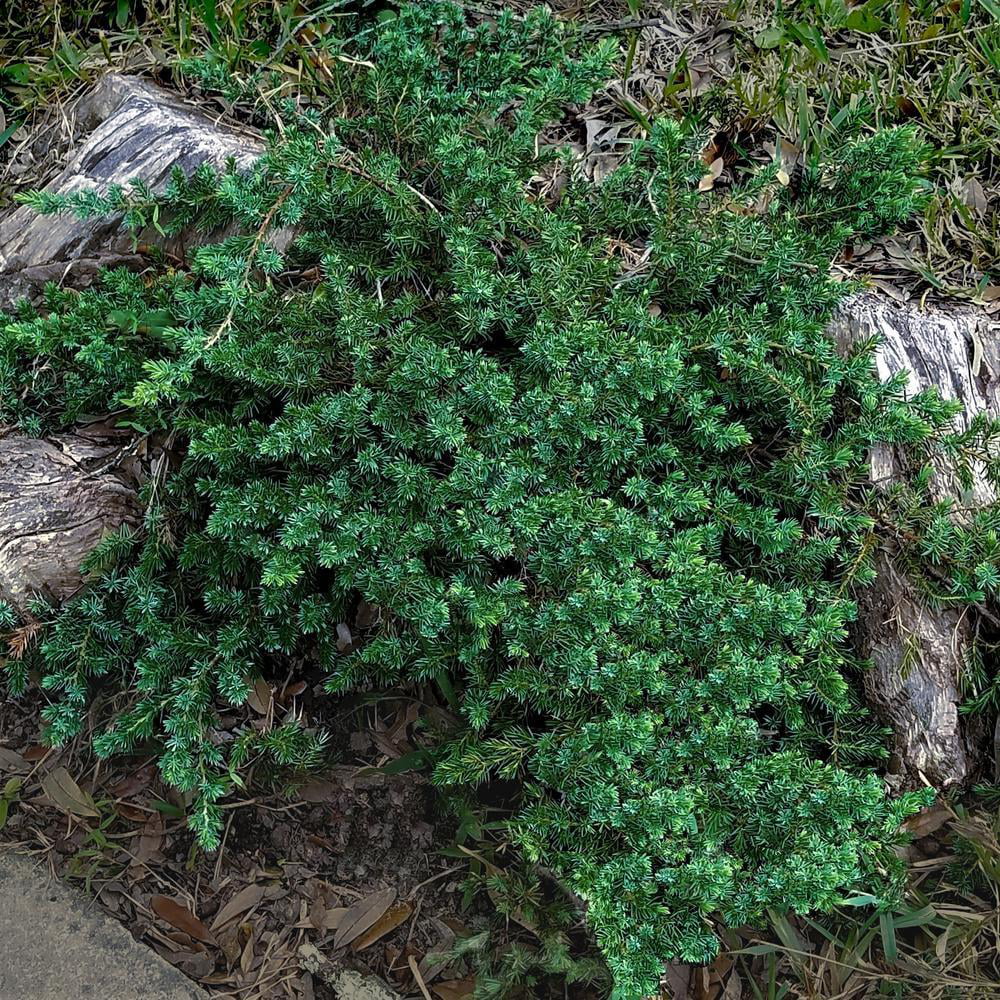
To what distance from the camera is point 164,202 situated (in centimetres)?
249

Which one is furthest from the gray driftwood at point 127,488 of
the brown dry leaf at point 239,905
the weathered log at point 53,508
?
the brown dry leaf at point 239,905

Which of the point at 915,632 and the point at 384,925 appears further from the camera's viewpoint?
the point at 384,925

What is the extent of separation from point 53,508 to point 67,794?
838mm

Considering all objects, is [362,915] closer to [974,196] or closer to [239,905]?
[239,905]

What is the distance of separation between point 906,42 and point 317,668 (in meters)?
3.10

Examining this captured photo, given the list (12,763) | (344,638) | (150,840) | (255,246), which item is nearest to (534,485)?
(344,638)

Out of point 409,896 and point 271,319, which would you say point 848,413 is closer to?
point 271,319

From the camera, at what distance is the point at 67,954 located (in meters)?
2.31

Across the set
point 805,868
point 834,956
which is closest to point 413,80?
point 805,868

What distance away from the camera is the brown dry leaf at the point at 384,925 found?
233cm

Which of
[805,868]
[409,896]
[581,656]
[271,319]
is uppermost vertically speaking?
[271,319]

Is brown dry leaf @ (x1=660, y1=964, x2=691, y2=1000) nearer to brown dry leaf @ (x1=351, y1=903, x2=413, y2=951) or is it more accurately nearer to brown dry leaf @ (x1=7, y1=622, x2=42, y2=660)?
brown dry leaf @ (x1=351, y1=903, x2=413, y2=951)

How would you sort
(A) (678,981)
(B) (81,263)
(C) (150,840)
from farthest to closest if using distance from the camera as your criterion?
(B) (81,263) → (C) (150,840) → (A) (678,981)

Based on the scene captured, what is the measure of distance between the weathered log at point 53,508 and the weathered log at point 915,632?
207cm
